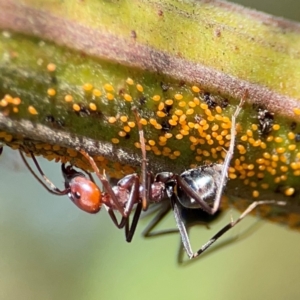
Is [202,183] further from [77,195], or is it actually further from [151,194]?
[77,195]

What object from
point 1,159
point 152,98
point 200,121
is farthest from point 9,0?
point 1,159

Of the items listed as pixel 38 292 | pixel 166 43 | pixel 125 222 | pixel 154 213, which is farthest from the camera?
pixel 38 292

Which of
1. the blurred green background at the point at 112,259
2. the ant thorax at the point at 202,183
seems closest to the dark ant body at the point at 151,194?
the ant thorax at the point at 202,183

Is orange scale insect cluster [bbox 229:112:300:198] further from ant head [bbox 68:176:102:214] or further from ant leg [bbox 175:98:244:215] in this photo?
ant head [bbox 68:176:102:214]

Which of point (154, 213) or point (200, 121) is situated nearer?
point (200, 121)

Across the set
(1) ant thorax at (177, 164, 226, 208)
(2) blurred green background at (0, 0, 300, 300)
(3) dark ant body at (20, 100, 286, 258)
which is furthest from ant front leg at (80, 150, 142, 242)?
(2) blurred green background at (0, 0, 300, 300)

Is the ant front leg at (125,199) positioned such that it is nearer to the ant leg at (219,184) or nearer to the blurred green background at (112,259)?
the ant leg at (219,184)

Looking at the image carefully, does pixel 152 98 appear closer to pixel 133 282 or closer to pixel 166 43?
pixel 166 43
